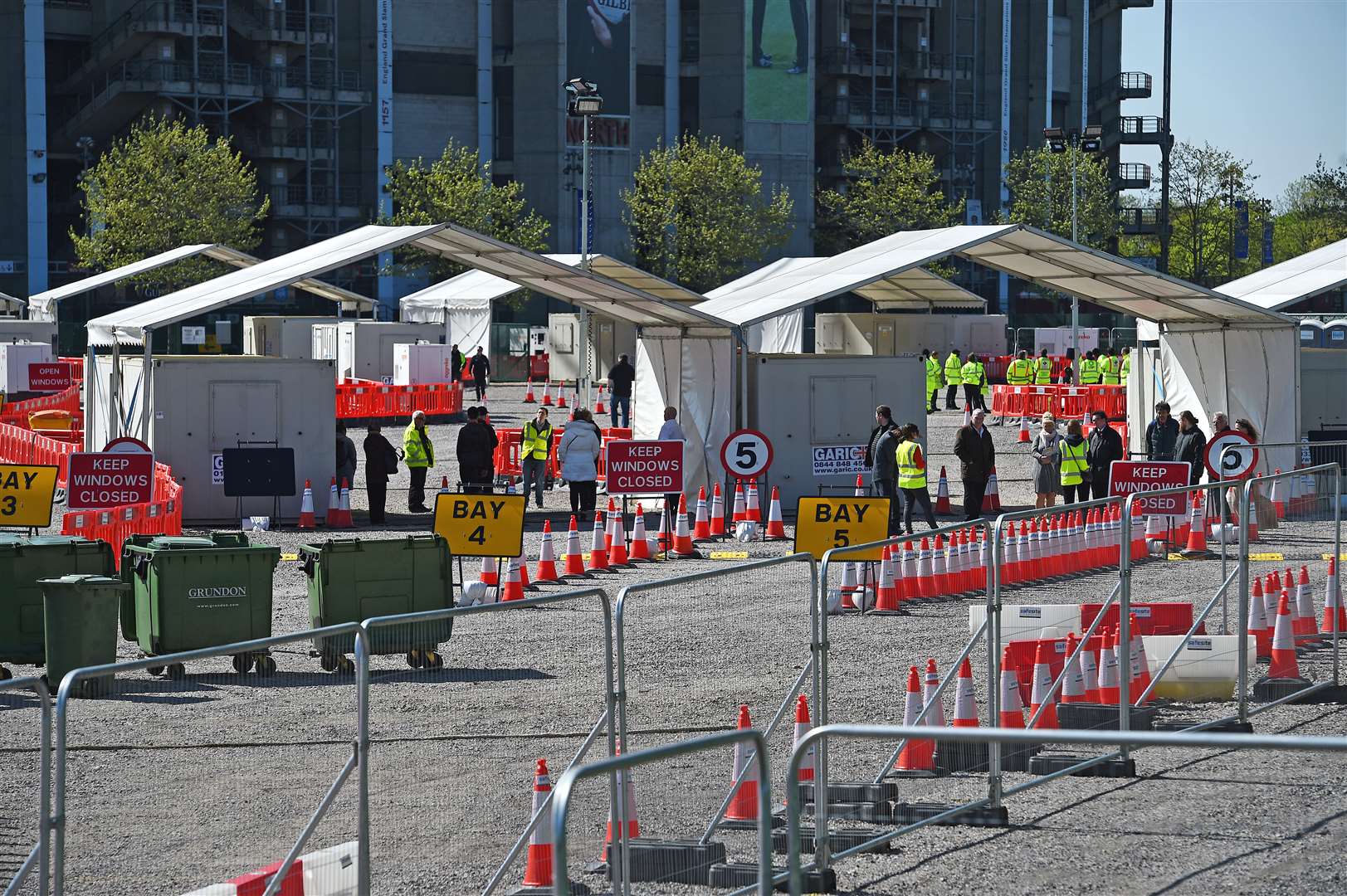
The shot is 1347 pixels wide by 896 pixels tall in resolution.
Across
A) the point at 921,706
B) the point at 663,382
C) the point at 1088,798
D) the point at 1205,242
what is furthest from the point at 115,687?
the point at 1205,242

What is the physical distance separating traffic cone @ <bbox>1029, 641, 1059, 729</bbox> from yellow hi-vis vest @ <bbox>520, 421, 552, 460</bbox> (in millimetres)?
16068

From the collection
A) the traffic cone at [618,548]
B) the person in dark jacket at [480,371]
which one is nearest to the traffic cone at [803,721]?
the traffic cone at [618,548]

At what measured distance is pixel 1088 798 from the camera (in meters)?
7.33

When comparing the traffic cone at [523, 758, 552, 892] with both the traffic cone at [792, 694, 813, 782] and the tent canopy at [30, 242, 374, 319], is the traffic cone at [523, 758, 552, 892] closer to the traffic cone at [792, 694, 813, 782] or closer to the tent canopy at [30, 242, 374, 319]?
the traffic cone at [792, 694, 813, 782]

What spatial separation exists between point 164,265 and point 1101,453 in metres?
30.7

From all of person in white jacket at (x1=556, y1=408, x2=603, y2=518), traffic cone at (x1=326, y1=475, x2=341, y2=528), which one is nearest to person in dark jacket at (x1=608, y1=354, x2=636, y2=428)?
person in white jacket at (x1=556, y1=408, x2=603, y2=518)

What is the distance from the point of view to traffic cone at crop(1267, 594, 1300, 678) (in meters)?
13.6

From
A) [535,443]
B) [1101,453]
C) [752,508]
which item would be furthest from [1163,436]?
[535,443]

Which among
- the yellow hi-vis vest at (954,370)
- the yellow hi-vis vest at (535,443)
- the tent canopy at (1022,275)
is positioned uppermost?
the tent canopy at (1022,275)

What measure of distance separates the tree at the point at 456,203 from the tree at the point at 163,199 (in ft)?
22.4

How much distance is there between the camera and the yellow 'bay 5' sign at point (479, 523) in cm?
1806

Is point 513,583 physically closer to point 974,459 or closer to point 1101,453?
point 974,459

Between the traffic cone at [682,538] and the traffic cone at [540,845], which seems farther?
the traffic cone at [682,538]

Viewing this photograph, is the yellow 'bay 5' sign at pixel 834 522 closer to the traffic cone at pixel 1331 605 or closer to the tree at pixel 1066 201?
the traffic cone at pixel 1331 605
